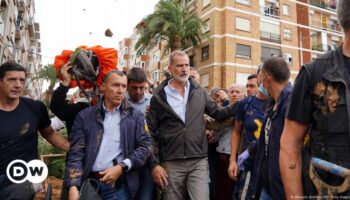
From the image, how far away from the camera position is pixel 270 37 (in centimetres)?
2811

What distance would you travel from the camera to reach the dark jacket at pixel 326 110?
1396 mm

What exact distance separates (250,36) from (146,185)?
2530 centimetres

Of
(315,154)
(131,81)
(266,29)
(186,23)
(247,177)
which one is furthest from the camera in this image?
(266,29)

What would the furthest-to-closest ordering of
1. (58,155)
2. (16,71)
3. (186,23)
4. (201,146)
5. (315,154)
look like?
1. (186,23)
2. (58,155)
3. (201,146)
4. (16,71)
5. (315,154)

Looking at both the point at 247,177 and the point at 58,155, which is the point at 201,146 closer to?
the point at 247,177

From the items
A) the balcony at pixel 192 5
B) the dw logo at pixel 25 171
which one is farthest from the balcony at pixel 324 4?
the dw logo at pixel 25 171

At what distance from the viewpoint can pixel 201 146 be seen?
3.46 metres

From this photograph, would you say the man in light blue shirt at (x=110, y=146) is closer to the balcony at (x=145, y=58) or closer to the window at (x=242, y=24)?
the window at (x=242, y=24)

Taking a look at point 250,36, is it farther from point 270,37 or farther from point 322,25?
point 322,25

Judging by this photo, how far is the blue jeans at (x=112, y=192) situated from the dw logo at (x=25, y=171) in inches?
25.6

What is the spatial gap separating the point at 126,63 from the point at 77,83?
5511 cm

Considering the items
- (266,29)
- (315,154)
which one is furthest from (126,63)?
(315,154)

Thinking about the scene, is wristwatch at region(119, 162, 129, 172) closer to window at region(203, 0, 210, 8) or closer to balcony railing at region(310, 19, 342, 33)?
window at region(203, 0, 210, 8)

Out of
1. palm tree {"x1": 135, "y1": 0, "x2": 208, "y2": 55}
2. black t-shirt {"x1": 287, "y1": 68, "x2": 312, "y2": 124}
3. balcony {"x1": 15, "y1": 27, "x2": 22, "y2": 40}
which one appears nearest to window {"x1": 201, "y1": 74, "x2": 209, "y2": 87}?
palm tree {"x1": 135, "y1": 0, "x2": 208, "y2": 55}
